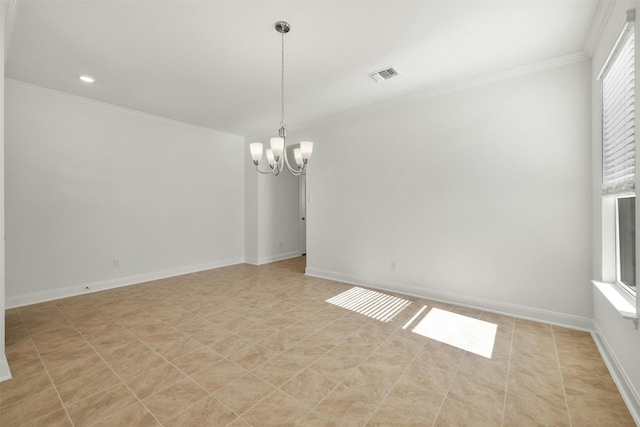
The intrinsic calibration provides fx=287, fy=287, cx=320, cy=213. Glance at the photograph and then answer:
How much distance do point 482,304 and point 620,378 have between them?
4.67ft

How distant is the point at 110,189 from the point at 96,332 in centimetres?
241

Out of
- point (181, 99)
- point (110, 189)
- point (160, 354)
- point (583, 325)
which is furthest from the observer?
point (110, 189)

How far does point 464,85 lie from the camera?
3.47 meters

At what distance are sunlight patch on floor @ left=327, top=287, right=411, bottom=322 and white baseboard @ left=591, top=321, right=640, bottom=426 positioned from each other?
172 centimetres

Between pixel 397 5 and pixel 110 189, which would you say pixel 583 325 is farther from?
pixel 110 189

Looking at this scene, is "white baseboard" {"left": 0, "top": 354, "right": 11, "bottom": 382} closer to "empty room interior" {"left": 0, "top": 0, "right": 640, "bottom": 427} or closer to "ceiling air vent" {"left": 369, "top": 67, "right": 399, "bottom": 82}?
"empty room interior" {"left": 0, "top": 0, "right": 640, "bottom": 427}

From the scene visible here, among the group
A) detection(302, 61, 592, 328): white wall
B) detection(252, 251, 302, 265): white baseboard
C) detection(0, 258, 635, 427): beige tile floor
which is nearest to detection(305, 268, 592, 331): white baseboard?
detection(302, 61, 592, 328): white wall

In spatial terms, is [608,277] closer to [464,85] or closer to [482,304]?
[482,304]

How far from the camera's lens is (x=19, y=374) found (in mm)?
2145

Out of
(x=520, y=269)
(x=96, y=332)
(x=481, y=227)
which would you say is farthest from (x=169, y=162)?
(x=520, y=269)

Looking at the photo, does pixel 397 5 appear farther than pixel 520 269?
No

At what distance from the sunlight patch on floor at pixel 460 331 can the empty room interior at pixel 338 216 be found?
1.0 inches

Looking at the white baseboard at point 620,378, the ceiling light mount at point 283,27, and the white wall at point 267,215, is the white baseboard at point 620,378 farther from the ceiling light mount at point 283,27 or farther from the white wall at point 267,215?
the white wall at point 267,215

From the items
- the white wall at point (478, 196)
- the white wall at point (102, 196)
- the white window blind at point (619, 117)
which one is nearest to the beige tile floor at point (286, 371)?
the white wall at point (478, 196)
